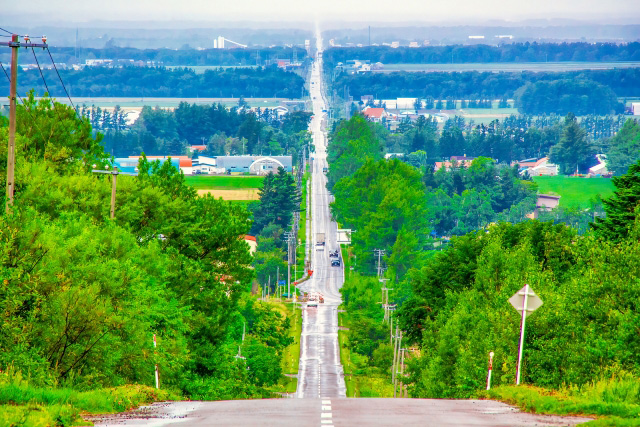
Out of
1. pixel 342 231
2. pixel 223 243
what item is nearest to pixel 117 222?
pixel 223 243

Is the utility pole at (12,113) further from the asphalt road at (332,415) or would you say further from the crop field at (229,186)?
the crop field at (229,186)

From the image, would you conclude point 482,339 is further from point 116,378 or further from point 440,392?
point 116,378

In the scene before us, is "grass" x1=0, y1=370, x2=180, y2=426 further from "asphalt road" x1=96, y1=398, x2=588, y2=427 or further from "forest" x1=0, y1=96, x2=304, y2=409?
"forest" x1=0, y1=96, x2=304, y2=409

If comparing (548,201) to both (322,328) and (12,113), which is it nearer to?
(322,328)

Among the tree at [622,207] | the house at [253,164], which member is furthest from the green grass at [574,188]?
the tree at [622,207]

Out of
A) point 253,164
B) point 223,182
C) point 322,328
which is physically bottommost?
point 322,328

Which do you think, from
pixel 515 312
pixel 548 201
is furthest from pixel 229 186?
pixel 515 312
